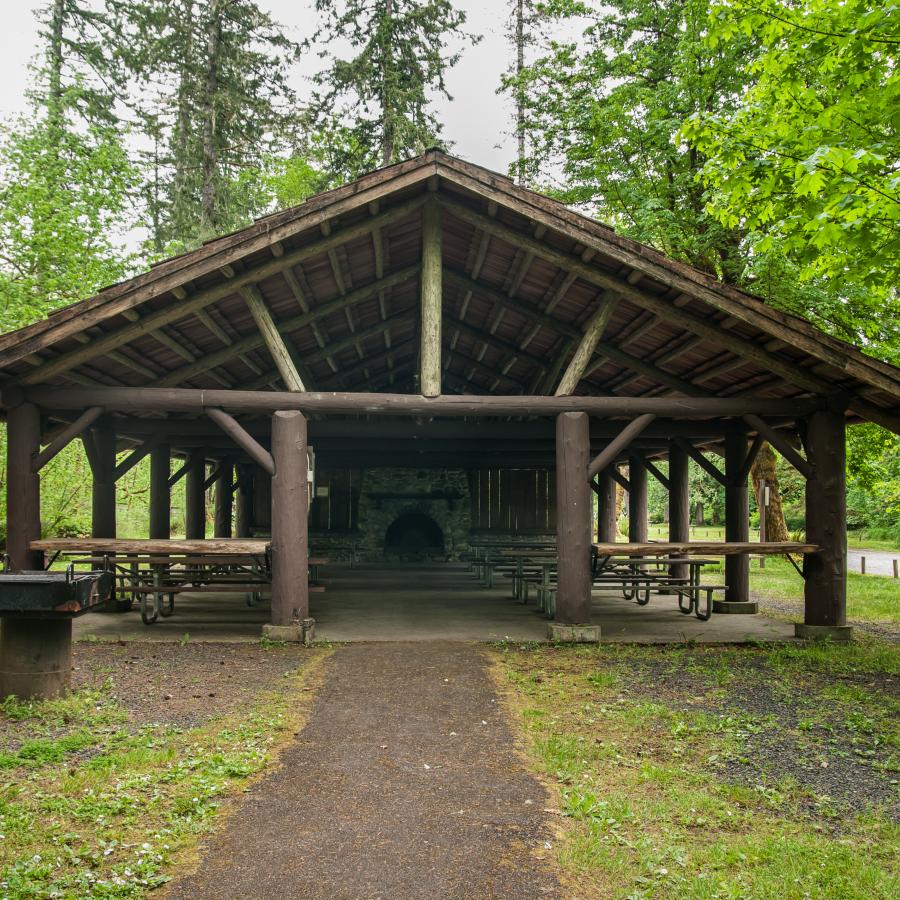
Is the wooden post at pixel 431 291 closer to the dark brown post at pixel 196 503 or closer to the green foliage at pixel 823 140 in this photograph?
the green foliage at pixel 823 140

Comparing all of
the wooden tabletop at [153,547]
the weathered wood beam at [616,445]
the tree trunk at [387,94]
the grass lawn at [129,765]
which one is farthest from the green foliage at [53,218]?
the weathered wood beam at [616,445]

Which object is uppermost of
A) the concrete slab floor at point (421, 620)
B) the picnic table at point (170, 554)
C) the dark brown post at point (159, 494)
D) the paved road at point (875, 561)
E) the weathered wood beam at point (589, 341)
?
the weathered wood beam at point (589, 341)

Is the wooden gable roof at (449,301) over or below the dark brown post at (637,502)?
over

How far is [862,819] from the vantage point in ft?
11.9

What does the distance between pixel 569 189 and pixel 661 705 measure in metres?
17.3

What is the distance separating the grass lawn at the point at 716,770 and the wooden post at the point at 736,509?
372 centimetres

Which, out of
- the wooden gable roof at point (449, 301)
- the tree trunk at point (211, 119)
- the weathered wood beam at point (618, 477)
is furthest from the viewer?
the tree trunk at point (211, 119)

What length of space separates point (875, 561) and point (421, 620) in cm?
2095

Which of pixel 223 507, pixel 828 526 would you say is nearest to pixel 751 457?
pixel 828 526

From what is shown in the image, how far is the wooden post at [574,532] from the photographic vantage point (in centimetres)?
839

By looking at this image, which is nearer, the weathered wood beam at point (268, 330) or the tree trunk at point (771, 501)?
the weathered wood beam at point (268, 330)

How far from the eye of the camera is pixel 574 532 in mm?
8414

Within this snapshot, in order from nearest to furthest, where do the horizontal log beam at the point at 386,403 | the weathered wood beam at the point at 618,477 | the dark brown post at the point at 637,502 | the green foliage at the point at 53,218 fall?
the horizontal log beam at the point at 386,403 < the green foliage at the point at 53,218 < the dark brown post at the point at 637,502 < the weathered wood beam at the point at 618,477

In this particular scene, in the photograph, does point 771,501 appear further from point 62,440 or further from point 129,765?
point 129,765
